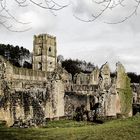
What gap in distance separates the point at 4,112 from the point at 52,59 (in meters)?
78.5

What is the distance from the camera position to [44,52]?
100 metres

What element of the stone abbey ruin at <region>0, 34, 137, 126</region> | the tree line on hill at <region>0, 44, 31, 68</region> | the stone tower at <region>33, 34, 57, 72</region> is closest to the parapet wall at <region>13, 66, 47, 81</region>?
the stone abbey ruin at <region>0, 34, 137, 126</region>

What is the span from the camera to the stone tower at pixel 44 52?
327 feet

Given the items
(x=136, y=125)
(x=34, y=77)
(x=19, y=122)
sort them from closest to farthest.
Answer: (x=136, y=125) → (x=19, y=122) → (x=34, y=77)

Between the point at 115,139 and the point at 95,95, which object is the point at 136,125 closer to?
the point at 115,139

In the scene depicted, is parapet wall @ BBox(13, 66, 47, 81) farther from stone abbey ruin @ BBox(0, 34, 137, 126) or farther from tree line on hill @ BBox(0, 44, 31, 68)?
tree line on hill @ BBox(0, 44, 31, 68)

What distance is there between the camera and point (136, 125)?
54.1 feet

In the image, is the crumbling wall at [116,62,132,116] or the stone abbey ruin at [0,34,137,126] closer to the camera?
the stone abbey ruin at [0,34,137,126]

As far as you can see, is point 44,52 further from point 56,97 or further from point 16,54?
point 56,97

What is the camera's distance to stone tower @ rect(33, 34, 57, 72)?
9956 centimetres

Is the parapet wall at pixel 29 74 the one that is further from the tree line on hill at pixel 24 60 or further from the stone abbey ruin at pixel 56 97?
the tree line on hill at pixel 24 60

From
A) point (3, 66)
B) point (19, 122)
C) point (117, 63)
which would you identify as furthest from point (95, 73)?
point (19, 122)

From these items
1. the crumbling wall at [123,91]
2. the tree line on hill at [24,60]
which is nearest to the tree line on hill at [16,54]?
the tree line on hill at [24,60]

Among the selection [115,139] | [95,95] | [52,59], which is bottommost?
[115,139]
